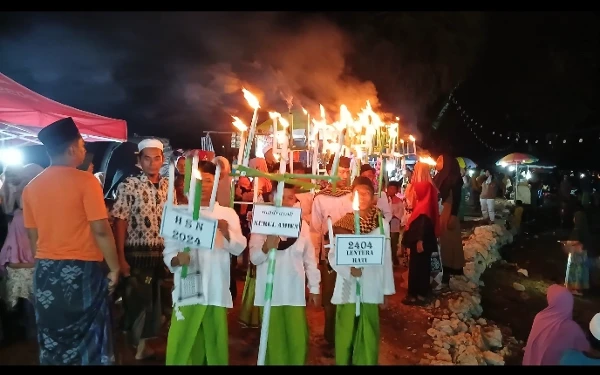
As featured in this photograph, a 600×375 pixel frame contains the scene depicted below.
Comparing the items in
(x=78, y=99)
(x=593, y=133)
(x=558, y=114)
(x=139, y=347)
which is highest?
(x=558, y=114)

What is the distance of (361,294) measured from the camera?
412 centimetres

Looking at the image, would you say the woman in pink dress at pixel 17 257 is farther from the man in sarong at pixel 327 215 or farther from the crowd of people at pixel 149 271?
the man in sarong at pixel 327 215

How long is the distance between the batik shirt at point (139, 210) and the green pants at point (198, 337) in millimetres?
906

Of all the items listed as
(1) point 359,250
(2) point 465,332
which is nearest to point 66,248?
(1) point 359,250

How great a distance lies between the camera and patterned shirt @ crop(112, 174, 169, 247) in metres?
4.23

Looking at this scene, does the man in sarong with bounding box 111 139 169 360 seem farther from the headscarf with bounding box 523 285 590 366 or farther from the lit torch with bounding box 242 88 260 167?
the headscarf with bounding box 523 285 590 366

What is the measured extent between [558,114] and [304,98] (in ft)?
62.2

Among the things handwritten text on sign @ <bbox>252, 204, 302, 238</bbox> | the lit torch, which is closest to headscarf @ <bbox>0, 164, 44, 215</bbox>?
the lit torch

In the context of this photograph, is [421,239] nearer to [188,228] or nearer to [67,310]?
[188,228]

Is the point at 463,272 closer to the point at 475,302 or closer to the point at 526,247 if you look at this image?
the point at 475,302

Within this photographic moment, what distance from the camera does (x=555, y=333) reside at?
153 inches

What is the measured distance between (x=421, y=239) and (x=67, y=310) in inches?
200

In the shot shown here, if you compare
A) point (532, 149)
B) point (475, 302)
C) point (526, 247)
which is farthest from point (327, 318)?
point (532, 149)

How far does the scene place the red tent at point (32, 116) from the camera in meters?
5.49
